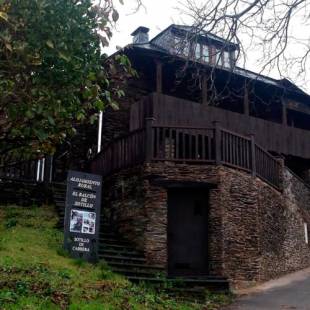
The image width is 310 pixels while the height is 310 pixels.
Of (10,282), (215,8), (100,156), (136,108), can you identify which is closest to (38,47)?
(215,8)

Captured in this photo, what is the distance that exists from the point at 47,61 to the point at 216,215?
921 centimetres

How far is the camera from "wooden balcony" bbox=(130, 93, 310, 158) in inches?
754

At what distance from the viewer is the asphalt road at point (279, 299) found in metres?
12.2

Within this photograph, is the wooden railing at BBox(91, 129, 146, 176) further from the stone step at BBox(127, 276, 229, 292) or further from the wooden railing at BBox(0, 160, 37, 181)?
the stone step at BBox(127, 276, 229, 292)

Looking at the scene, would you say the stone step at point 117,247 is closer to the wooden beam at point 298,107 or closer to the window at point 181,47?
the window at point 181,47

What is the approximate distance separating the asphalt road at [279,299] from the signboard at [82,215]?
362 centimetres

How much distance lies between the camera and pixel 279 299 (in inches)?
517

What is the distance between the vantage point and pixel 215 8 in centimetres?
771

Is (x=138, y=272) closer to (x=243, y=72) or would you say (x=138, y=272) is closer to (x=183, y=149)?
(x=183, y=149)

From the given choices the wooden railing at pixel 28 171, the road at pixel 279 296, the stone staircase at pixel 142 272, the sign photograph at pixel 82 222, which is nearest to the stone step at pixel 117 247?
the stone staircase at pixel 142 272

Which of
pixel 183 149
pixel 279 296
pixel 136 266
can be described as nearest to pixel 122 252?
pixel 136 266

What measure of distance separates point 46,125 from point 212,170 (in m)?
8.70

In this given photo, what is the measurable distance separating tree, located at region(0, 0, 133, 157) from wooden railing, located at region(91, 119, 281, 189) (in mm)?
8319

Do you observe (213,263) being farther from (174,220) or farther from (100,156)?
(100,156)
